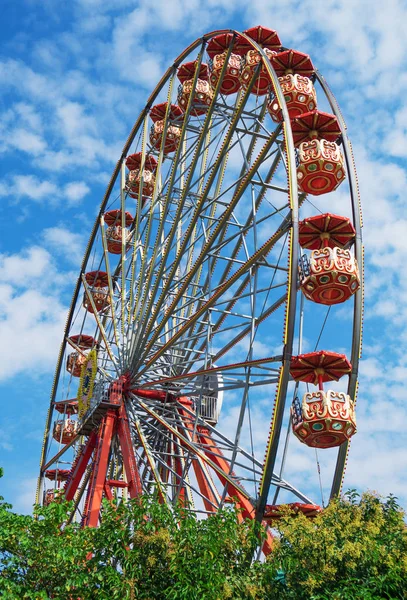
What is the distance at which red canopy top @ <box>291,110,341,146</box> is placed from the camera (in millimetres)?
20016

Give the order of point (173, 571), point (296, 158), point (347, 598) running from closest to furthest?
point (347, 598) < point (173, 571) < point (296, 158)

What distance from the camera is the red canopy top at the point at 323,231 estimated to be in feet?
60.3

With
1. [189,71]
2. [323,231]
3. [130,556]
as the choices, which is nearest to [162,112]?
[189,71]

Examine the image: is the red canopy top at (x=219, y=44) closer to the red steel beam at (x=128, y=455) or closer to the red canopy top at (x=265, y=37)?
the red canopy top at (x=265, y=37)

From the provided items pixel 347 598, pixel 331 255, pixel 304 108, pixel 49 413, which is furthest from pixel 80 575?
pixel 49 413

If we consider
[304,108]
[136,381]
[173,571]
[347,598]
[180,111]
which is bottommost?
[347,598]

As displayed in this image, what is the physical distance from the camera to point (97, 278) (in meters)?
29.3

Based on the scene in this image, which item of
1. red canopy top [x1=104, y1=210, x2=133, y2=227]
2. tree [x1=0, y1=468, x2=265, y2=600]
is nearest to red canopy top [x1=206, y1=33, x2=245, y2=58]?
red canopy top [x1=104, y1=210, x2=133, y2=227]

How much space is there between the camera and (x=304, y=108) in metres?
21.7

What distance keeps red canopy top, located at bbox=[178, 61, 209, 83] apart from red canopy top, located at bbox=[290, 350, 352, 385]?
1191 cm

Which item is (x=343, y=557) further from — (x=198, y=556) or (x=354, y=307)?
(x=354, y=307)

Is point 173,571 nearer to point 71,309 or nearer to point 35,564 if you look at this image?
point 35,564

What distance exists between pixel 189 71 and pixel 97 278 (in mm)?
7410

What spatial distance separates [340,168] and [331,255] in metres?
2.67
